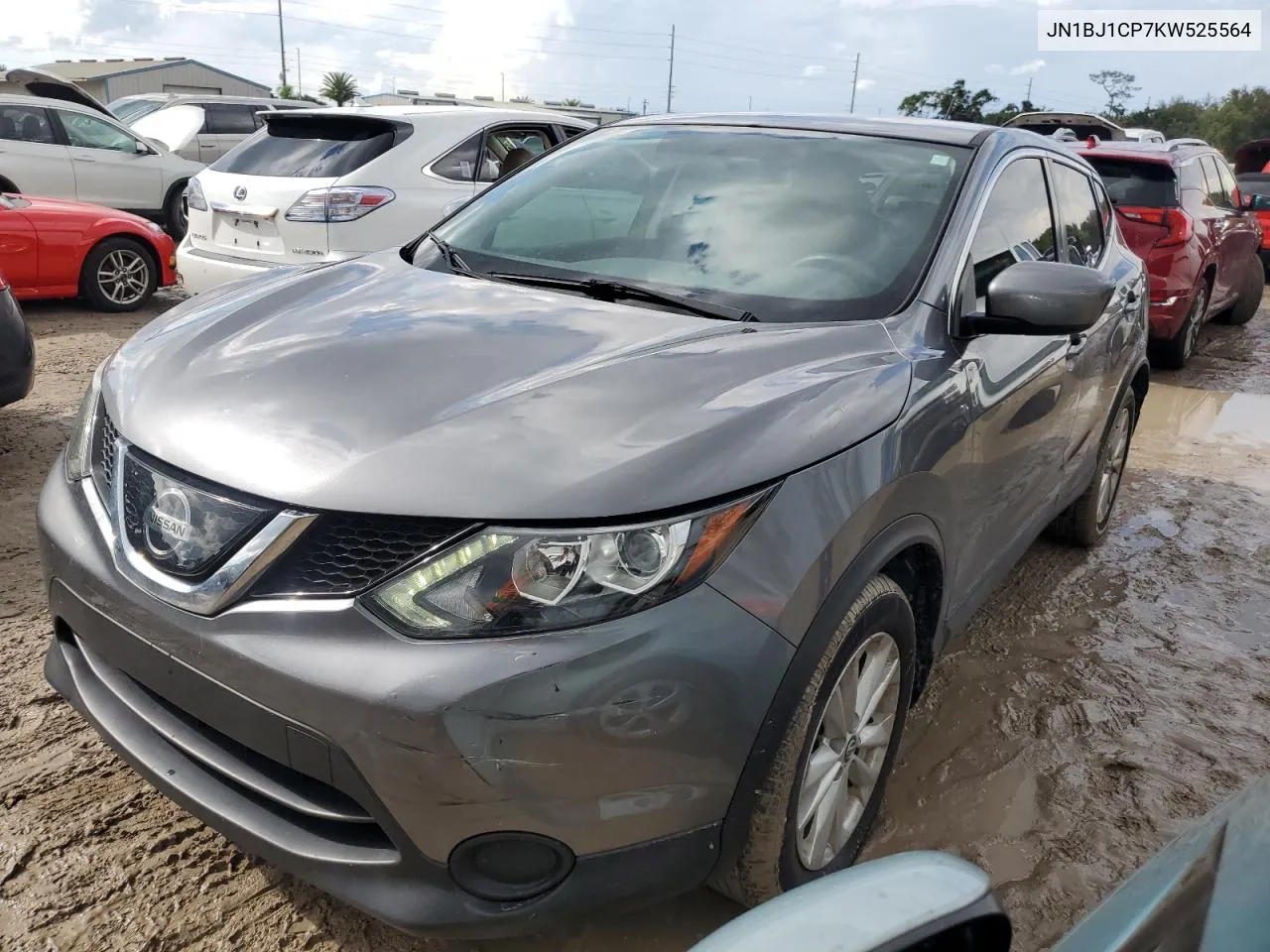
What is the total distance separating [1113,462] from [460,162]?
4.29 metres

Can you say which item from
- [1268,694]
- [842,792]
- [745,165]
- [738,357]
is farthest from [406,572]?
[1268,694]

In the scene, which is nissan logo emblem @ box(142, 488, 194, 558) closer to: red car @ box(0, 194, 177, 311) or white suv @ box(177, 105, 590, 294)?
white suv @ box(177, 105, 590, 294)

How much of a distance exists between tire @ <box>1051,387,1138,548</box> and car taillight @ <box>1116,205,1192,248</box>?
143 inches

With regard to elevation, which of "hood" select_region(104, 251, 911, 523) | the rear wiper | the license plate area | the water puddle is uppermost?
the rear wiper

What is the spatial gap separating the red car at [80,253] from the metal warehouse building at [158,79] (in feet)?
137

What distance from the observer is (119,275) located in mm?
7840

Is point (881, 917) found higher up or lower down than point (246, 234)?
higher up

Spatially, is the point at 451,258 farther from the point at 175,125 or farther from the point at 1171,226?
the point at 175,125

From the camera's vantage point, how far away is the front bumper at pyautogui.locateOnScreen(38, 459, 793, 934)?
1584 millimetres

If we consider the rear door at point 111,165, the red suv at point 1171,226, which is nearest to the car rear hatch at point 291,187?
the rear door at point 111,165

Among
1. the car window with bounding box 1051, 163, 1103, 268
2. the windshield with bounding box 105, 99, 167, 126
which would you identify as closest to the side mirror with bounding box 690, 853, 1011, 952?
the car window with bounding box 1051, 163, 1103, 268

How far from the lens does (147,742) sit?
76.4 inches

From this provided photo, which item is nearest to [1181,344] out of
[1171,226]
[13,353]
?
[1171,226]

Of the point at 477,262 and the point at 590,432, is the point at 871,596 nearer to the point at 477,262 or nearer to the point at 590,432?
the point at 590,432
